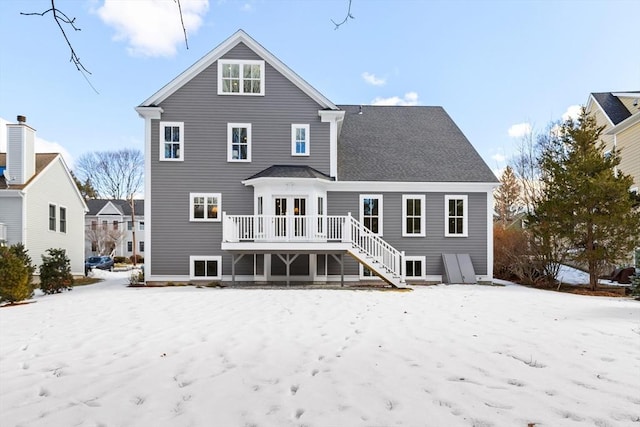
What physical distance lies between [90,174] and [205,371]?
45.1 meters

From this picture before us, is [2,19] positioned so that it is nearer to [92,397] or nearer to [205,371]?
[92,397]

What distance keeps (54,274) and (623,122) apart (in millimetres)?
24142

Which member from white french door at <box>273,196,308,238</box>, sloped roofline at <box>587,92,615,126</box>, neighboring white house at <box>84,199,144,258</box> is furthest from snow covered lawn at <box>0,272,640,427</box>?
neighboring white house at <box>84,199,144,258</box>

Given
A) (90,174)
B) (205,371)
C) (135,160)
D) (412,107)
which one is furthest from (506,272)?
(90,174)

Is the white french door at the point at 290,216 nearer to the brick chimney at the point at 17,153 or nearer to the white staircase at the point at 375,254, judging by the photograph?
the white staircase at the point at 375,254

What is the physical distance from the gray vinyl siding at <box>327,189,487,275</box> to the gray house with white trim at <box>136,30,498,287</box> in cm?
4

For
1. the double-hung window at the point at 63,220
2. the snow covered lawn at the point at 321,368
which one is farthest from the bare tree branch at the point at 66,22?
the double-hung window at the point at 63,220

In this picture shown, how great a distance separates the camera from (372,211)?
52.5ft

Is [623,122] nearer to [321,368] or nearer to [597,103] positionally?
[597,103]

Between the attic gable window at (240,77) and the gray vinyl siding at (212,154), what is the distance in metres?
0.20

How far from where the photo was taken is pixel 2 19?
301 cm

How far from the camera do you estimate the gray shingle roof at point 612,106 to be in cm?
2069

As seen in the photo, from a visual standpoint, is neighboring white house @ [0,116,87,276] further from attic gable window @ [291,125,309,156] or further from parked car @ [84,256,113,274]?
attic gable window @ [291,125,309,156]

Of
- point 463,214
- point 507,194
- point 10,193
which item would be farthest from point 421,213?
point 507,194
